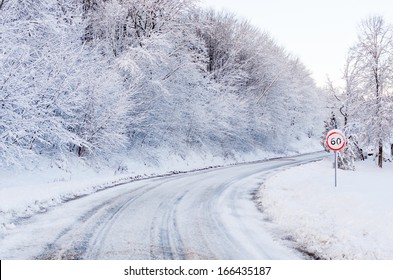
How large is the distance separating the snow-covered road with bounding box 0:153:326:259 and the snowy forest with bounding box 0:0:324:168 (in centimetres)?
453

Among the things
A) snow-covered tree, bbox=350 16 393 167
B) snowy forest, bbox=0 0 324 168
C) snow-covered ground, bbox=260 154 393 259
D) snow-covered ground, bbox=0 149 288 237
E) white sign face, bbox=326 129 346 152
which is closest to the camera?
snow-covered ground, bbox=260 154 393 259

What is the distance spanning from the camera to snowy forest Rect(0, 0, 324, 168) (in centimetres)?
1361

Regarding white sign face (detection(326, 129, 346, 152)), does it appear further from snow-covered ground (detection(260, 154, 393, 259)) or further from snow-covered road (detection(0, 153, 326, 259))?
snow-covered road (detection(0, 153, 326, 259))

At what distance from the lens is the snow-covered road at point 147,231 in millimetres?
5930

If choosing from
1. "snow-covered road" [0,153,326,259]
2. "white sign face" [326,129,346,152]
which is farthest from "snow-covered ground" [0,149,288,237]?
"white sign face" [326,129,346,152]

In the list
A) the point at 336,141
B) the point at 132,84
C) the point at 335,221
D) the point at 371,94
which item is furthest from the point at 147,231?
the point at 371,94

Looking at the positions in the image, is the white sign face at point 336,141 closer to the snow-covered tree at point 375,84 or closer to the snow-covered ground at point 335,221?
the snow-covered ground at point 335,221

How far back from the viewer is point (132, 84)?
805 inches

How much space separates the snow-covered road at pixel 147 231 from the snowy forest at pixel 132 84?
4.53m

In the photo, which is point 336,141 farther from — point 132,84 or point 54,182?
point 132,84

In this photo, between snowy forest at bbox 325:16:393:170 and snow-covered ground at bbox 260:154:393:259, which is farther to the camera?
snowy forest at bbox 325:16:393:170

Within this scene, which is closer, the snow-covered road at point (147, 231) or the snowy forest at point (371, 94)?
the snow-covered road at point (147, 231)

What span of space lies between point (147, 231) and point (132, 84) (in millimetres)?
14302

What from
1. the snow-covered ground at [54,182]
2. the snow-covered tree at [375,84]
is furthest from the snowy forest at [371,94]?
the snow-covered ground at [54,182]
